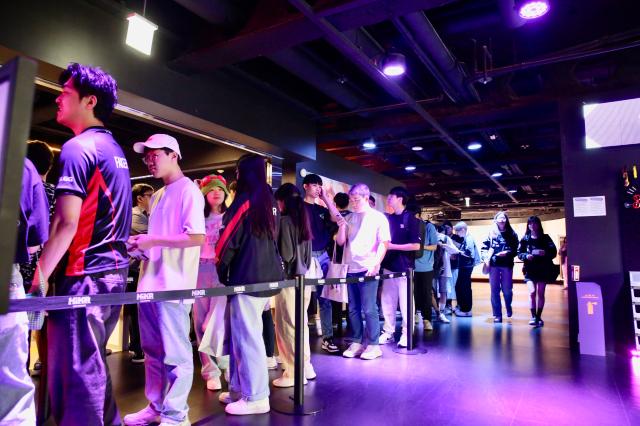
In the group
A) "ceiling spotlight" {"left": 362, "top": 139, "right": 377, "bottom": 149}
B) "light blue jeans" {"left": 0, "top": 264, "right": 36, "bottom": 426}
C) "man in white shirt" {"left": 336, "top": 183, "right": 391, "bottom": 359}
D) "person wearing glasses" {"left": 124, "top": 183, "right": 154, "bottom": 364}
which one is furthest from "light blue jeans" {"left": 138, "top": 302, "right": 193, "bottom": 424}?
"ceiling spotlight" {"left": 362, "top": 139, "right": 377, "bottom": 149}

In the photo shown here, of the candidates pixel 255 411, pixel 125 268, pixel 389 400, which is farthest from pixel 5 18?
pixel 389 400

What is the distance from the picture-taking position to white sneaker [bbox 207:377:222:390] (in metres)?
3.16

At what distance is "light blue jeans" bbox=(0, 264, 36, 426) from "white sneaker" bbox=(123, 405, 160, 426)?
40.2 inches

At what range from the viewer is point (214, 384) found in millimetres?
3178

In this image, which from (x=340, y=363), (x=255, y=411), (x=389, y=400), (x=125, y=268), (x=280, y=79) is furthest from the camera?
(x=280, y=79)

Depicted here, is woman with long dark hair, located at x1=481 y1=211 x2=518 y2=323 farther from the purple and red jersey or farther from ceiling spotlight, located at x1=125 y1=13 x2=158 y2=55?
the purple and red jersey

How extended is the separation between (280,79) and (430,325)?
152 inches

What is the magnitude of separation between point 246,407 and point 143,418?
573mm

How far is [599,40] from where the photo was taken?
4.60 metres

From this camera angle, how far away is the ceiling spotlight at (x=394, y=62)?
4555 mm

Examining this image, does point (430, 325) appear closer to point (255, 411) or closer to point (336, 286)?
point (336, 286)

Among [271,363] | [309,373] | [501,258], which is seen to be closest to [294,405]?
[309,373]

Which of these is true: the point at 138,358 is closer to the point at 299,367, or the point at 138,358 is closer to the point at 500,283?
the point at 299,367

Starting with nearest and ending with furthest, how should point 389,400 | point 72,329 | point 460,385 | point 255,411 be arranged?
point 72,329 < point 255,411 < point 389,400 < point 460,385
